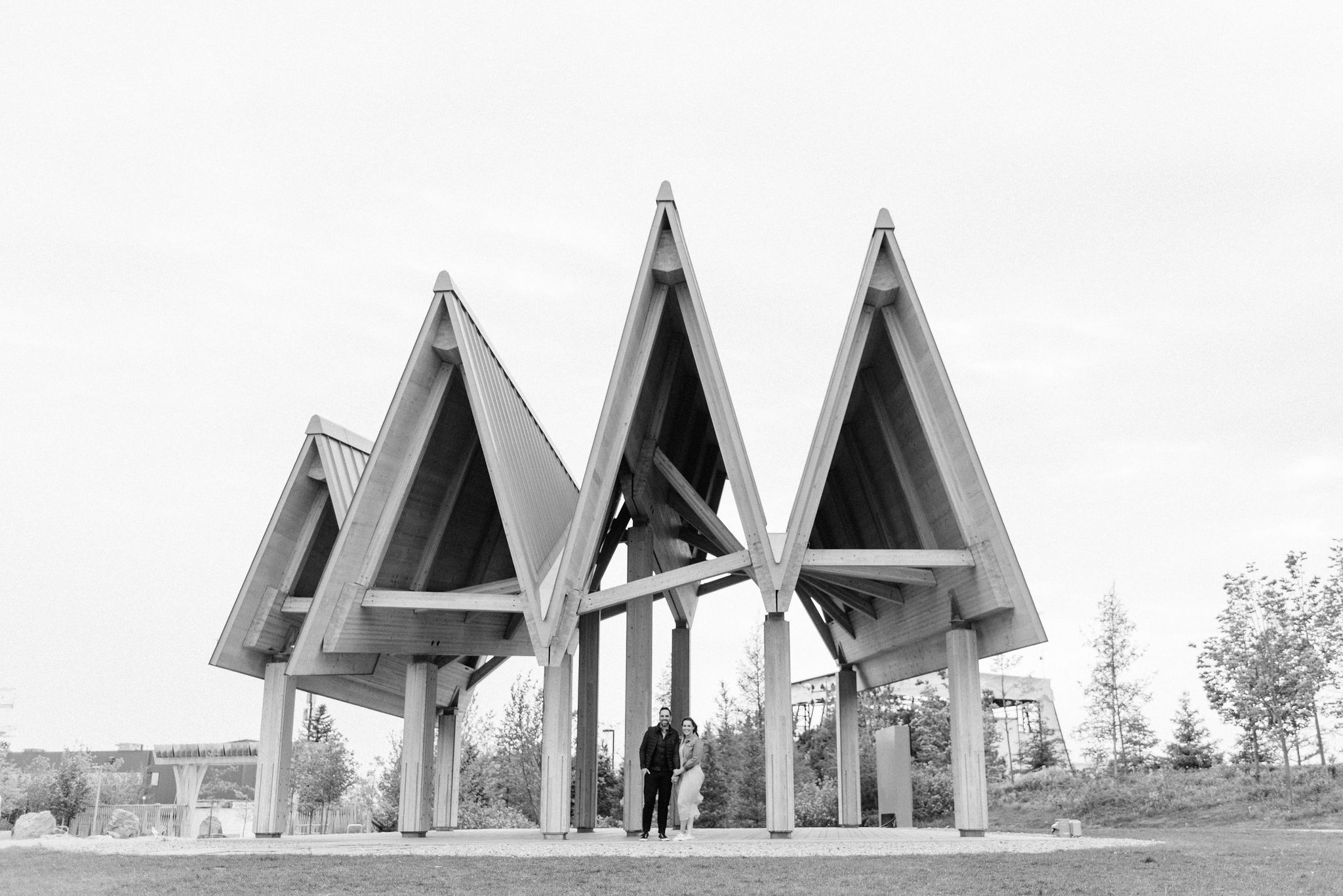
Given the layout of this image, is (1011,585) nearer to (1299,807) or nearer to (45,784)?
(1299,807)

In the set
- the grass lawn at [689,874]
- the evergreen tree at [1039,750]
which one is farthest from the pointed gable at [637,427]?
the evergreen tree at [1039,750]

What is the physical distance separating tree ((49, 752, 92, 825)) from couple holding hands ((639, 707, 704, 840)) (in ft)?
108

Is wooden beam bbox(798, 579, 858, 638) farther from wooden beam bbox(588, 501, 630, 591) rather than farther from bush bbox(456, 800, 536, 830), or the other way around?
bush bbox(456, 800, 536, 830)

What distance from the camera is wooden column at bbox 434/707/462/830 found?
1096 inches

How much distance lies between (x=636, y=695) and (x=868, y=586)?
180 inches

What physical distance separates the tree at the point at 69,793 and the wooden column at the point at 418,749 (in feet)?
90.0

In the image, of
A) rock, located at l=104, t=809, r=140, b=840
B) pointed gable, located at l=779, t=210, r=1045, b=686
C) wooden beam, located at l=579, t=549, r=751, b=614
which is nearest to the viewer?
wooden beam, located at l=579, t=549, r=751, b=614

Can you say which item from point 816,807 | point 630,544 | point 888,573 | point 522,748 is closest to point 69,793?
point 522,748

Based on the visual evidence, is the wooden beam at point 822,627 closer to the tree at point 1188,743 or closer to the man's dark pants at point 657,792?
the man's dark pants at point 657,792

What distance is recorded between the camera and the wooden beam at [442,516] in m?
21.1

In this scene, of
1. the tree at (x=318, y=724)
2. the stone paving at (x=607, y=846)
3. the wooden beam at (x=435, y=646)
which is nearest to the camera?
the stone paving at (x=607, y=846)

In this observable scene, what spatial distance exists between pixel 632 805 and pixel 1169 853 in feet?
31.9

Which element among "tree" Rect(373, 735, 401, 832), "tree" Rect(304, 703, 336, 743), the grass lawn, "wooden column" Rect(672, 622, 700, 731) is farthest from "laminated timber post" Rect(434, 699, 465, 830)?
"tree" Rect(304, 703, 336, 743)

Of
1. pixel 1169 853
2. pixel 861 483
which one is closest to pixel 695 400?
pixel 861 483
